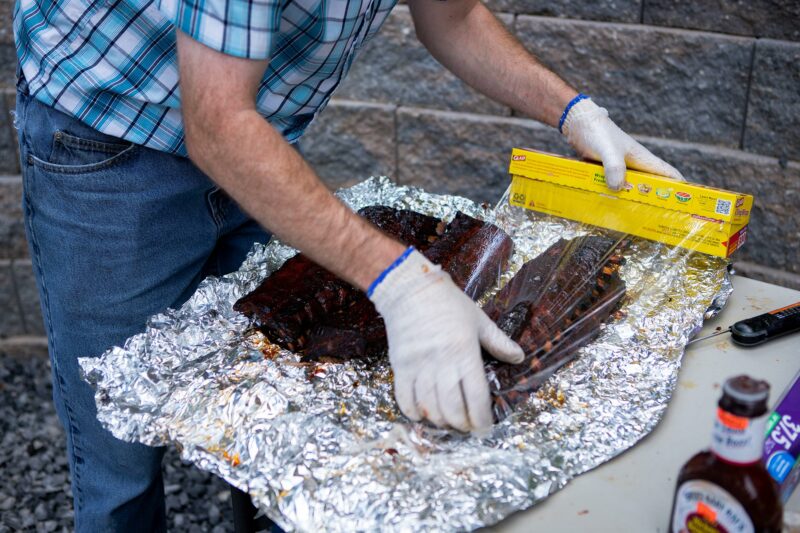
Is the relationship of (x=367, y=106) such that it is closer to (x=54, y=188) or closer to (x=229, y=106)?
(x=54, y=188)

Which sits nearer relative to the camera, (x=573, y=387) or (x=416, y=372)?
(x=416, y=372)

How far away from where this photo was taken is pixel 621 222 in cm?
255

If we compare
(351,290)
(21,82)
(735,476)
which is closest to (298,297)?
(351,290)

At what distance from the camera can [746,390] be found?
1.25 metres

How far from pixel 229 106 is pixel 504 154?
298 centimetres

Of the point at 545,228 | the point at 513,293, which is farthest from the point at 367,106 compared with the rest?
the point at 513,293

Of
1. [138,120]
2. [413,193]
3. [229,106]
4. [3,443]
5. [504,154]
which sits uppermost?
[229,106]

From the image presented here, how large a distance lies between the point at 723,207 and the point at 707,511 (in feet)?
4.00

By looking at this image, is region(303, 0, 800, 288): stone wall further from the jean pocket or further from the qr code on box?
the jean pocket

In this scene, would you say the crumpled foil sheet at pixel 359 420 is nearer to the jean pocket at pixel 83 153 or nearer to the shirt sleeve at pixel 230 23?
the jean pocket at pixel 83 153

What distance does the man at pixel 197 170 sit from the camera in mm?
1802

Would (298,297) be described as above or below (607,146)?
below

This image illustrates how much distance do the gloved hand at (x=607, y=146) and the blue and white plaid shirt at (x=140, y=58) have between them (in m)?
0.77

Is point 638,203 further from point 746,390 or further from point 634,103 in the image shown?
point 634,103
